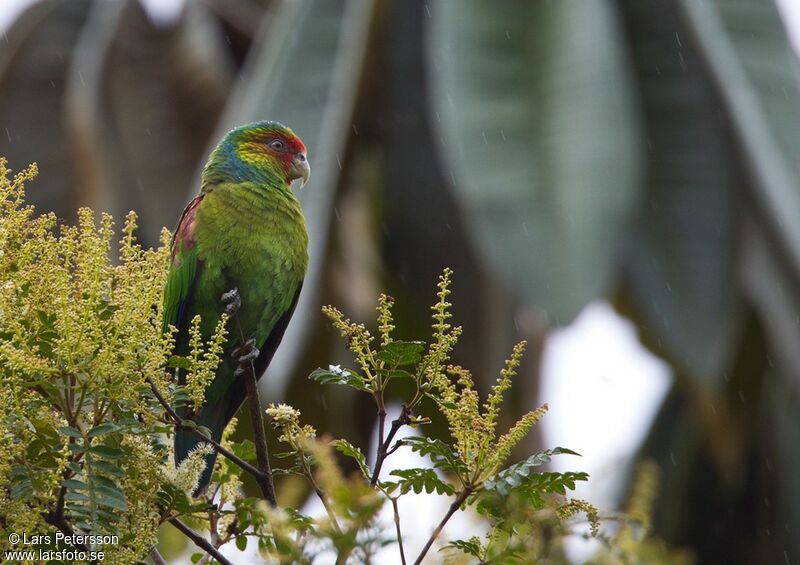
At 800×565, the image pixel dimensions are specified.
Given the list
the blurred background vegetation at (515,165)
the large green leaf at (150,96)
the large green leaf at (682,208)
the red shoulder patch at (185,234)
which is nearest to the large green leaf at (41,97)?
the blurred background vegetation at (515,165)

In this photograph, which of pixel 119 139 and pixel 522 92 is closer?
pixel 522 92

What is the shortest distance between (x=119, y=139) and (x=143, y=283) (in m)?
8.53

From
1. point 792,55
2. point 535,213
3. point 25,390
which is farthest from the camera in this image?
point 792,55

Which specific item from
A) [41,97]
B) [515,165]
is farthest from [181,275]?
[41,97]

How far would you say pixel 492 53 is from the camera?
755 cm

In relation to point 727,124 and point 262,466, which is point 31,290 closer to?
point 262,466

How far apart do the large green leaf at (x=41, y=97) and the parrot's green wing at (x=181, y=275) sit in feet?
23.1

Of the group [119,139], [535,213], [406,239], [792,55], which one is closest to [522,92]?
[535,213]

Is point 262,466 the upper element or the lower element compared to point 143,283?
lower

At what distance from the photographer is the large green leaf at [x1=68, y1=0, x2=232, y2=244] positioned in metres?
10.2

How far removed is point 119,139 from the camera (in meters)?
10.4

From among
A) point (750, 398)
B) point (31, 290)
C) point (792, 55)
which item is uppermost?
point (792, 55)

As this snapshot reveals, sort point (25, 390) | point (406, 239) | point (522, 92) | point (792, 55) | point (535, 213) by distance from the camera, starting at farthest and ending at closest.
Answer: point (406, 239) < point (792, 55) < point (522, 92) < point (535, 213) < point (25, 390)
